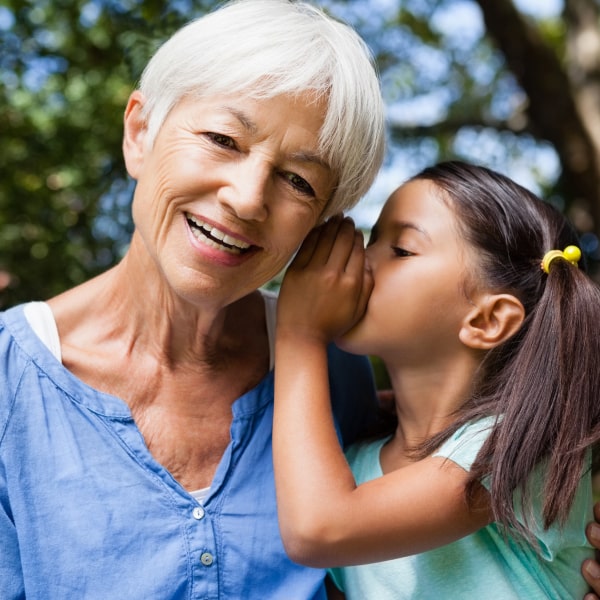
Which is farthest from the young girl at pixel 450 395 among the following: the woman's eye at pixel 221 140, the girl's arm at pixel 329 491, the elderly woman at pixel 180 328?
the woman's eye at pixel 221 140

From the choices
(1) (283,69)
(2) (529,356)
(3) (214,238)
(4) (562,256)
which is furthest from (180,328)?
(4) (562,256)

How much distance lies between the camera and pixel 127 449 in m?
1.96

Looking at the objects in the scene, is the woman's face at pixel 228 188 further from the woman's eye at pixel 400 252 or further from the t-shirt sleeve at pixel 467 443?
the t-shirt sleeve at pixel 467 443

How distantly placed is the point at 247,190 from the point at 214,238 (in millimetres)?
159

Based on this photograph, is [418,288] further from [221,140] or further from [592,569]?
[592,569]

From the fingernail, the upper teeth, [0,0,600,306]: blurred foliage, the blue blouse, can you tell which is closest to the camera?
the blue blouse

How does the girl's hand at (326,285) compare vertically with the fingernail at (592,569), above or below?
above

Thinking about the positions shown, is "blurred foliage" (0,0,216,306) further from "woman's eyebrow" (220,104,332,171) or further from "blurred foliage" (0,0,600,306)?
"woman's eyebrow" (220,104,332,171)

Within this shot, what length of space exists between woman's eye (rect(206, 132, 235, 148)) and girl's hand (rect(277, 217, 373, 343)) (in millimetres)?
426

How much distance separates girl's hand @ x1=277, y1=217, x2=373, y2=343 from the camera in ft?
7.05

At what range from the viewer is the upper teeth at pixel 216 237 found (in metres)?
1.94

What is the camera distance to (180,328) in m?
2.20

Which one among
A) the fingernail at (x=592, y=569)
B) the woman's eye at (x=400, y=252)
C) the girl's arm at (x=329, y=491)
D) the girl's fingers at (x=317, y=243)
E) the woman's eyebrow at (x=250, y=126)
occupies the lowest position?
the fingernail at (x=592, y=569)

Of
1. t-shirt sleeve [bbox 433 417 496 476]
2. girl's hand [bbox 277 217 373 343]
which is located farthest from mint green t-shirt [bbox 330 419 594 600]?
girl's hand [bbox 277 217 373 343]
